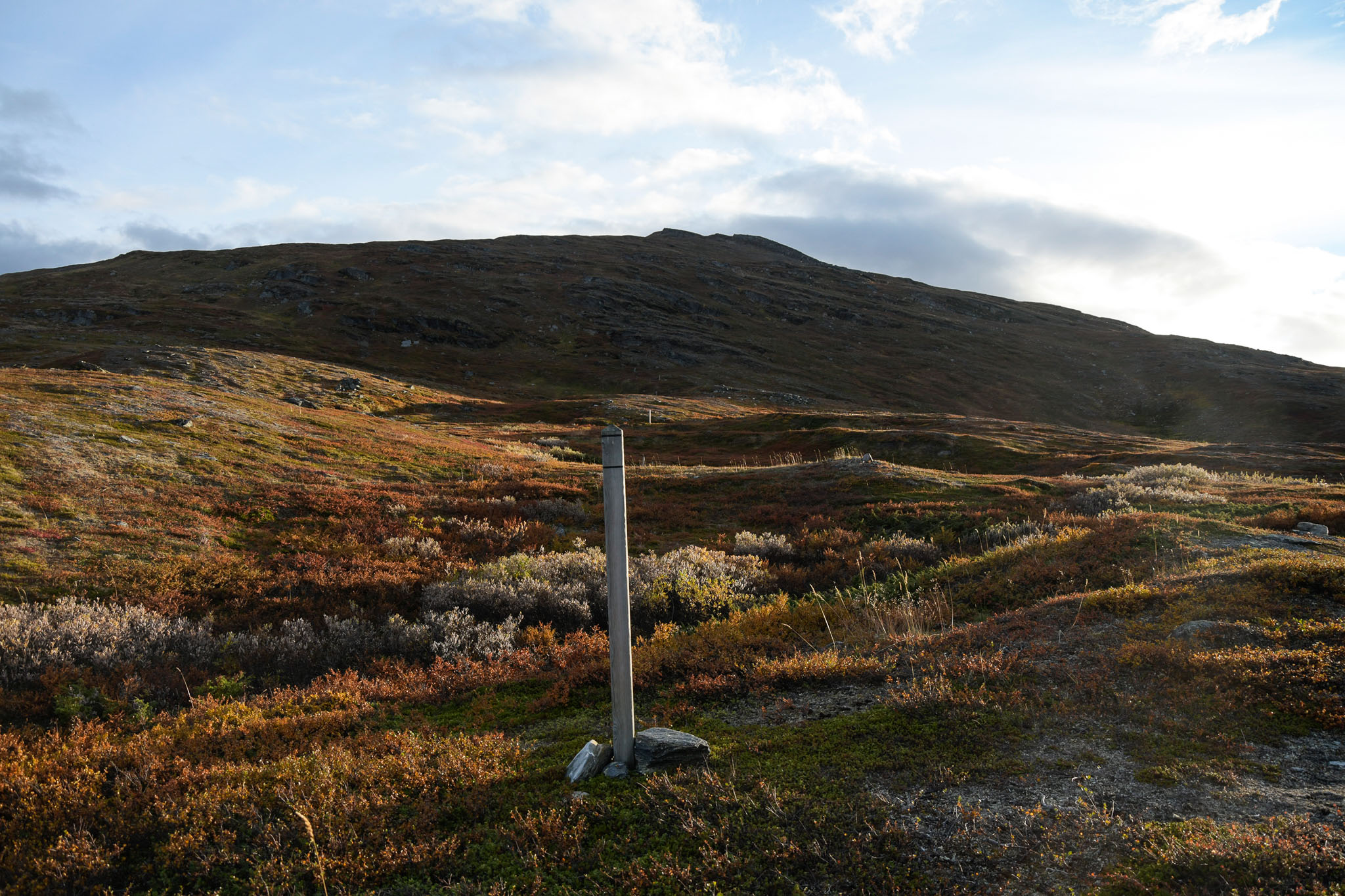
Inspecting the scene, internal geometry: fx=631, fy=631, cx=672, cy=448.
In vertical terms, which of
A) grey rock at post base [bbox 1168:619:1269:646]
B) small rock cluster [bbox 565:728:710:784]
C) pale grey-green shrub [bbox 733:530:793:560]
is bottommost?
pale grey-green shrub [bbox 733:530:793:560]

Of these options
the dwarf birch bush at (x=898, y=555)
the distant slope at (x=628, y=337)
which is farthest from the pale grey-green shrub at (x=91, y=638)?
the distant slope at (x=628, y=337)

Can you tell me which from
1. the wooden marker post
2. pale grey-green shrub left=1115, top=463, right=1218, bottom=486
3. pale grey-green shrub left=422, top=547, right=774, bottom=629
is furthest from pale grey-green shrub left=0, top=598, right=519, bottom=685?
pale grey-green shrub left=1115, top=463, right=1218, bottom=486

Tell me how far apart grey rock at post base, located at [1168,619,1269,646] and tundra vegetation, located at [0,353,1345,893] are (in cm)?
3

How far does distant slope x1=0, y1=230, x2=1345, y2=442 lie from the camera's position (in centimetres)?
8212

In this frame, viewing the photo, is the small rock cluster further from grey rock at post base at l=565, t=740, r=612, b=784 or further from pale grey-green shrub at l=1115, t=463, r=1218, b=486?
pale grey-green shrub at l=1115, t=463, r=1218, b=486

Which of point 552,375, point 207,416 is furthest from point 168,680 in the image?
point 552,375

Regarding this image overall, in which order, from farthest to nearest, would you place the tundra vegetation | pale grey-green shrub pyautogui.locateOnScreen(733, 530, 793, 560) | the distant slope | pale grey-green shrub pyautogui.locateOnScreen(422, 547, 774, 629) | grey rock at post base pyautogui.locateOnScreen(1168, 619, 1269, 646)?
1. the distant slope
2. pale grey-green shrub pyautogui.locateOnScreen(733, 530, 793, 560)
3. pale grey-green shrub pyautogui.locateOnScreen(422, 547, 774, 629)
4. grey rock at post base pyautogui.locateOnScreen(1168, 619, 1269, 646)
5. the tundra vegetation

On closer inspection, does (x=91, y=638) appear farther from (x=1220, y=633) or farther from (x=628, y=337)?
(x=628, y=337)

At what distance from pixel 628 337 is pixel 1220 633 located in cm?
10481

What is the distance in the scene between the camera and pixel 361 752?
6.02 m

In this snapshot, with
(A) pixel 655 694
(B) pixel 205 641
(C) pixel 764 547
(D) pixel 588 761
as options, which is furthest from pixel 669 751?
(C) pixel 764 547

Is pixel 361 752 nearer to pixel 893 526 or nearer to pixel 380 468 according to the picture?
pixel 893 526

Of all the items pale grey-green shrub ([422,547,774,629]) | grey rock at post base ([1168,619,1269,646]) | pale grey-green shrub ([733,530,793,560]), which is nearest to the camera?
grey rock at post base ([1168,619,1269,646])

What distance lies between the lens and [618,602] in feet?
17.9
